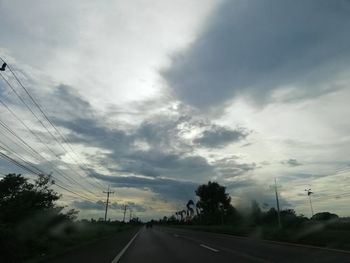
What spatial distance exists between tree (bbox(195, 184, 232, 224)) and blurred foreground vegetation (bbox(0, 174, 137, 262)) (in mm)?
78309

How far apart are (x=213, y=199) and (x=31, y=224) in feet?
319

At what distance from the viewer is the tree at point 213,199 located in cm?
11961

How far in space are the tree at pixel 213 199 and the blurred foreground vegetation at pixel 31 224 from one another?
3083 inches

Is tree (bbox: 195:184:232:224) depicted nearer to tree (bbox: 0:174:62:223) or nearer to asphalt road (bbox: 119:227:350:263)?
tree (bbox: 0:174:62:223)

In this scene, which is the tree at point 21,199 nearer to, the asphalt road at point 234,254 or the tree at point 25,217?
the tree at point 25,217

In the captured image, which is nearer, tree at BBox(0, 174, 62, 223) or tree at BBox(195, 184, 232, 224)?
tree at BBox(0, 174, 62, 223)

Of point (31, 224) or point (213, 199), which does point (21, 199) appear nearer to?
point (31, 224)

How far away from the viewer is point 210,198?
12169cm

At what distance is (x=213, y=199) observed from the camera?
12112 cm

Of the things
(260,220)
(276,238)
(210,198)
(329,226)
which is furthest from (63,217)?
(210,198)

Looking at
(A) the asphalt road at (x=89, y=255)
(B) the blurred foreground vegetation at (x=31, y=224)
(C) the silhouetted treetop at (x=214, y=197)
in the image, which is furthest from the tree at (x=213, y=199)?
(A) the asphalt road at (x=89, y=255)

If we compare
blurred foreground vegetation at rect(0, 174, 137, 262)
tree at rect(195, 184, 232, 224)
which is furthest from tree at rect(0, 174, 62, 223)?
tree at rect(195, 184, 232, 224)

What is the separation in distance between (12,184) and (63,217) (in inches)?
299

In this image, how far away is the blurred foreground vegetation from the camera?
1900cm
